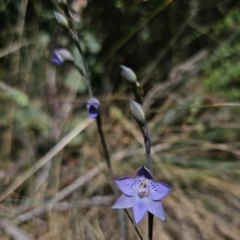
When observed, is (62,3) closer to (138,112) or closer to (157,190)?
(138,112)

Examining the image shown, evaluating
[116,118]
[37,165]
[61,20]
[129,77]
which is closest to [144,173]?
[129,77]

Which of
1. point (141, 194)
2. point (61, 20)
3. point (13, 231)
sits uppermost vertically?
point (61, 20)

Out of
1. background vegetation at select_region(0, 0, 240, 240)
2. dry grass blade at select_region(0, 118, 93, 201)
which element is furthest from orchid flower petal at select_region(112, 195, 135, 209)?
dry grass blade at select_region(0, 118, 93, 201)

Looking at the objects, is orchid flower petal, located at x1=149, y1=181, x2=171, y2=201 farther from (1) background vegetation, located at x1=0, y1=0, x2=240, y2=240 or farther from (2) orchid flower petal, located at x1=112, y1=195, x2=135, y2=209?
(1) background vegetation, located at x1=0, y1=0, x2=240, y2=240

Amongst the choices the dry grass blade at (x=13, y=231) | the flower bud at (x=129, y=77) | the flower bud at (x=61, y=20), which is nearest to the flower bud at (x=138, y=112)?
the flower bud at (x=129, y=77)

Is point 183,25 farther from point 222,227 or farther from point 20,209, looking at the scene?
point 20,209

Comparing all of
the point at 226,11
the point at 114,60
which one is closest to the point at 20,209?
the point at 114,60
